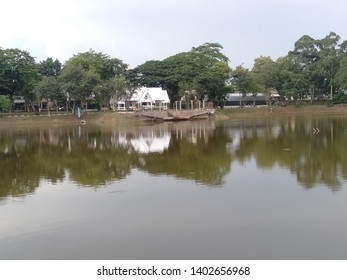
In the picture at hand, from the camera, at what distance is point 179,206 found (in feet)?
41.4

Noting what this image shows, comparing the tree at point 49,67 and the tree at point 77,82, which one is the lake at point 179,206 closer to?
the tree at point 77,82

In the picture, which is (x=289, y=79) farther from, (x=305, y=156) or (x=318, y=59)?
(x=305, y=156)

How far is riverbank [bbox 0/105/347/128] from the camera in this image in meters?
57.2

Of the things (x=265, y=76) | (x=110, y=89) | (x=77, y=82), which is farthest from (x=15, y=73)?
(x=265, y=76)

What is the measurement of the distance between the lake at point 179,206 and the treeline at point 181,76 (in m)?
37.3

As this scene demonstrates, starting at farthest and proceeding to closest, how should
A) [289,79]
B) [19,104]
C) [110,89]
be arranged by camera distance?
[19,104]
[289,79]
[110,89]

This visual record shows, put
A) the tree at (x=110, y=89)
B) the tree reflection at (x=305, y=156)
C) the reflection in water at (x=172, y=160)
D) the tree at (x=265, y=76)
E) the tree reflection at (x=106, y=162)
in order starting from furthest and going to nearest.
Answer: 1. the tree at (x=265, y=76)
2. the tree at (x=110, y=89)
3. the tree reflection at (x=106, y=162)
4. the reflection in water at (x=172, y=160)
5. the tree reflection at (x=305, y=156)

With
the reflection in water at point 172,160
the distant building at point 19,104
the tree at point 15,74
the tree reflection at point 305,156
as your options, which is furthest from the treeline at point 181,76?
the tree reflection at point 305,156

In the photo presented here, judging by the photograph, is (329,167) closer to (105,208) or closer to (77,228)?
(105,208)

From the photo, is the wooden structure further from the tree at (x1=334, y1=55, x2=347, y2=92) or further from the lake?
the lake

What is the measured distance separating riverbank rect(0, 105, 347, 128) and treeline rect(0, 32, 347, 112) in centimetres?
226

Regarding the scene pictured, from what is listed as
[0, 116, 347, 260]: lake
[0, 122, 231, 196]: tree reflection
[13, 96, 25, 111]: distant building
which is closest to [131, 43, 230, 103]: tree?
[13, 96, 25, 111]: distant building

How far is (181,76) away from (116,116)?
11.7 meters

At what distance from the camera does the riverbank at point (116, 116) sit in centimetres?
5725
